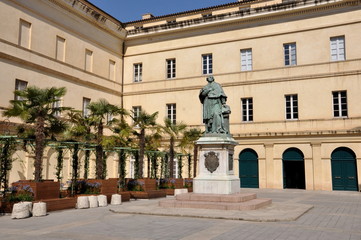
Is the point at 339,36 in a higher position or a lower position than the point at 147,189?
higher

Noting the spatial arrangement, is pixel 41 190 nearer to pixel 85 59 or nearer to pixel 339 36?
pixel 85 59

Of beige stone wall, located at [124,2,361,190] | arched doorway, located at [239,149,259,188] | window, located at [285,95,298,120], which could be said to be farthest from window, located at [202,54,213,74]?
arched doorway, located at [239,149,259,188]

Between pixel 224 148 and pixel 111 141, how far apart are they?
19.7 ft

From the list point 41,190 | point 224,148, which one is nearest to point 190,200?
point 224,148

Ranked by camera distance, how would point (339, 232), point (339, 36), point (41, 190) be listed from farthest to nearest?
1. point (339, 36)
2. point (41, 190)
3. point (339, 232)

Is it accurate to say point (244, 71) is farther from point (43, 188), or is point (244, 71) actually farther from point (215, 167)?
point (43, 188)

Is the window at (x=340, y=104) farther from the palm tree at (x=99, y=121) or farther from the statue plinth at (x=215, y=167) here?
the palm tree at (x=99, y=121)

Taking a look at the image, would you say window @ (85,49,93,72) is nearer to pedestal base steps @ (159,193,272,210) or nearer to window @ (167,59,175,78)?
window @ (167,59,175,78)

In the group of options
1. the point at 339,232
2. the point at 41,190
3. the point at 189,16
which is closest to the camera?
the point at 339,232

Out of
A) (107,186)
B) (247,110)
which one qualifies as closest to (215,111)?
(107,186)

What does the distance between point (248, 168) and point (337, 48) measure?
10.9 metres

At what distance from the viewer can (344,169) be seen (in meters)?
27.0

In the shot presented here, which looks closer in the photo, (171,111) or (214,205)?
(214,205)

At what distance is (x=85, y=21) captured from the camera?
30516mm
